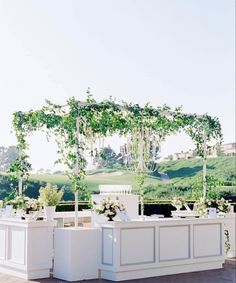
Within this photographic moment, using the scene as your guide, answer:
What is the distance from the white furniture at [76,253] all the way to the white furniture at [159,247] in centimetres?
13

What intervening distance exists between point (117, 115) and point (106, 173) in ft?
46.2

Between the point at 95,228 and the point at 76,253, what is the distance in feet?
1.68

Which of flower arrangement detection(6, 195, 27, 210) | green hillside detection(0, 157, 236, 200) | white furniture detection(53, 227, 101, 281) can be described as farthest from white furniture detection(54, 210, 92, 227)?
green hillside detection(0, 157, 236, 200)

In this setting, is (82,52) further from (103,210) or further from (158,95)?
(103,210)

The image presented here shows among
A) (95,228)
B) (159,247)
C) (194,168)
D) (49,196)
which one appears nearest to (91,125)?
(49,196)

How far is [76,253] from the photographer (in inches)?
342

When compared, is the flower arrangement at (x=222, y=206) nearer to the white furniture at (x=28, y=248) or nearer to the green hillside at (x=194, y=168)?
the white furniture at (x=28, y=248)

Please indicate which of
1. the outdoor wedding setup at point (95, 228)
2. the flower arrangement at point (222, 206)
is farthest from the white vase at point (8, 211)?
the flower arrangement at point (222, 206)

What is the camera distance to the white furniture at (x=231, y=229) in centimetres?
1169

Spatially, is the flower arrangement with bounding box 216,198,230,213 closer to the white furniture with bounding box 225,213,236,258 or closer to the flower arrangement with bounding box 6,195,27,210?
the white furniture with bounding box 225,213,236,258

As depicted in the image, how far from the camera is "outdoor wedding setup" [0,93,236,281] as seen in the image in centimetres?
873

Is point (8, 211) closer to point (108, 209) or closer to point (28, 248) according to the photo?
point (28, 248)

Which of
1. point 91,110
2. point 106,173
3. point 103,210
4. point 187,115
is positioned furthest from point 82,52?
point 106,173

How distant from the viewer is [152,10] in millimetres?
12133
